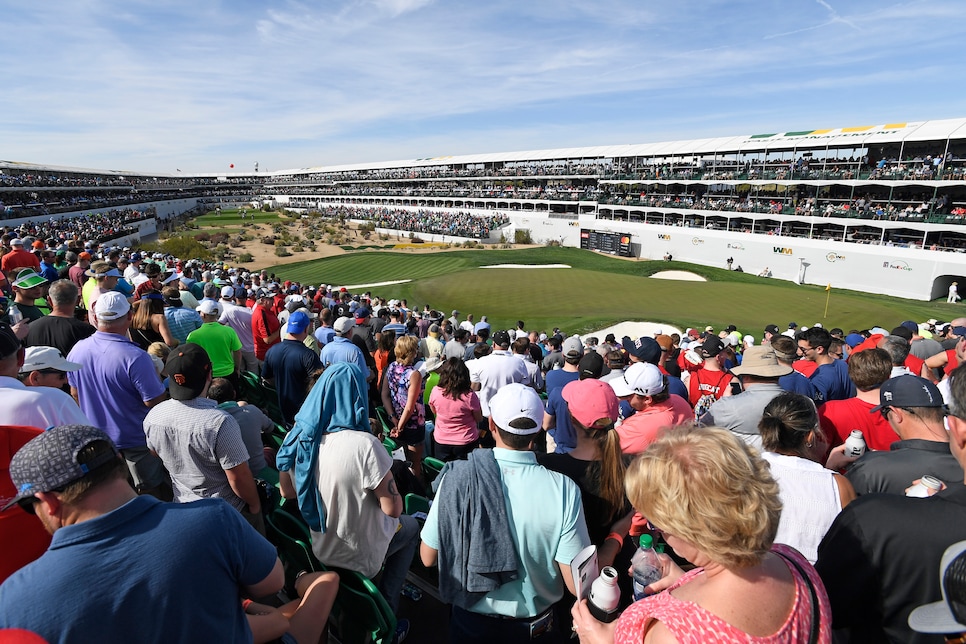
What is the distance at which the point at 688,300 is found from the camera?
84.6ft

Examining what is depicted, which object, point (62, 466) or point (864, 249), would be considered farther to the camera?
point (864, 249)

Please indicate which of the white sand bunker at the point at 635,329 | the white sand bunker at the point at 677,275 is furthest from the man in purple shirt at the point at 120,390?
the white sand bunker at the point at 677,275

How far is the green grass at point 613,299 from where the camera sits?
862 inches

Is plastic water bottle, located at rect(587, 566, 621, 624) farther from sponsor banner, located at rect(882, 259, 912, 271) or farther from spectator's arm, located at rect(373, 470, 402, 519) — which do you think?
sponsor banner, located at rect(882, 259, 912, 271)

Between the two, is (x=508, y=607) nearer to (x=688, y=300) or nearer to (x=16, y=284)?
(x=16, y=284)

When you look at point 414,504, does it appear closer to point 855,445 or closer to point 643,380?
point 643,380

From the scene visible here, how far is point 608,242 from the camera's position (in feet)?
171

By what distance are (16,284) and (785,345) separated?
382 inches

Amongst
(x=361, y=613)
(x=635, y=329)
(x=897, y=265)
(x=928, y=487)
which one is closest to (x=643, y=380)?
(x=928, y=487)

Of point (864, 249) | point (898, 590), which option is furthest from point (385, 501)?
point (864, 249)

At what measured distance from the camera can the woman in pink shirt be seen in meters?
5.22

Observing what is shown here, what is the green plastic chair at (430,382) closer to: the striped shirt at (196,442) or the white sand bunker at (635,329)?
the striped shirt at (196,442)

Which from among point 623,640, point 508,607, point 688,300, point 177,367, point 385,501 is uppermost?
point 177,367

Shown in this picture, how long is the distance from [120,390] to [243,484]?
1.82m
